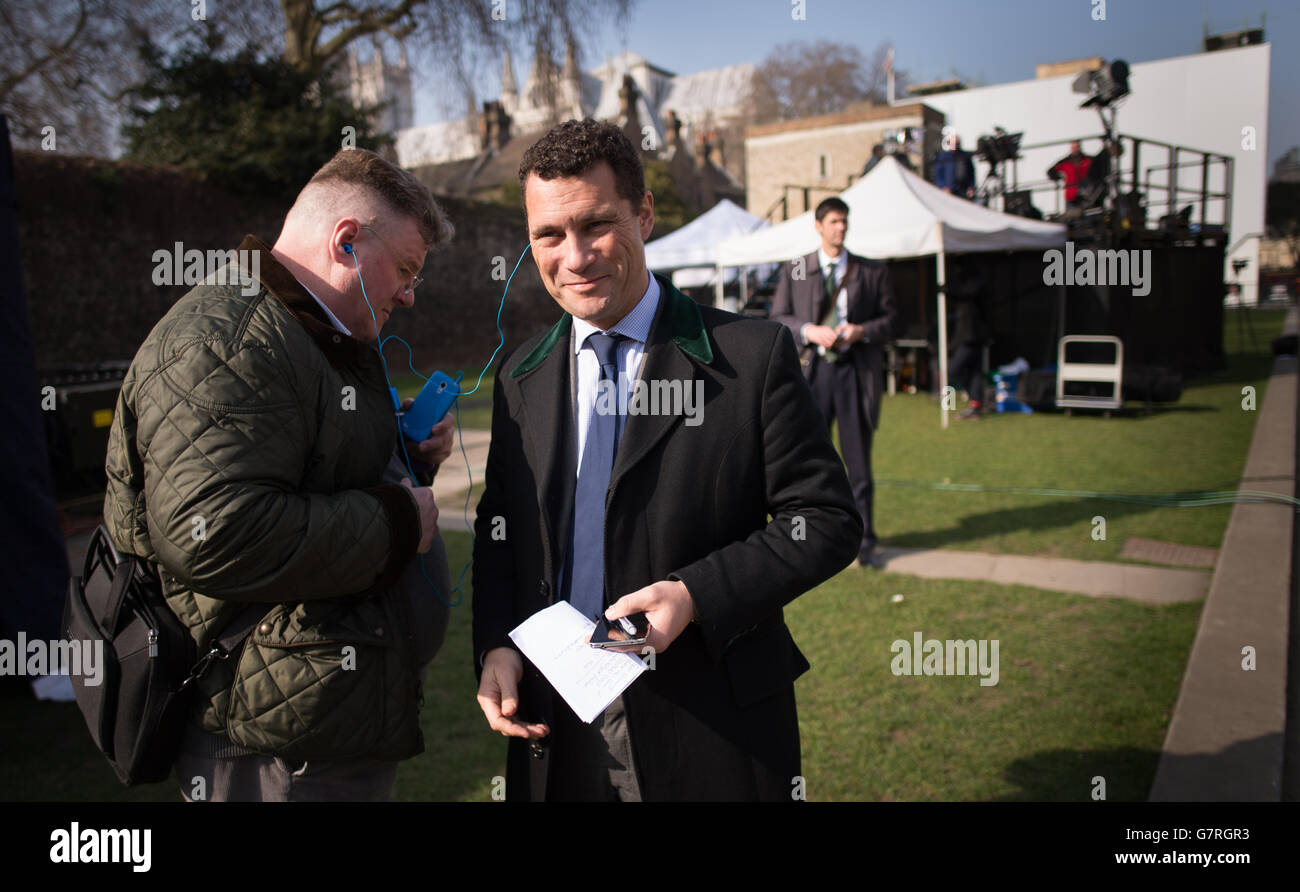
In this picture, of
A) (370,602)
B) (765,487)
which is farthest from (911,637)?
(370,602)

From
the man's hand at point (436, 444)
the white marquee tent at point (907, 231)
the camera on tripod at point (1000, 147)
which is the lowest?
the man's hand at point (436, 444)

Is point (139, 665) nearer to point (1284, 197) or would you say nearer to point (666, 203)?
point (666, 203)

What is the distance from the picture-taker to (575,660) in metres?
1.65

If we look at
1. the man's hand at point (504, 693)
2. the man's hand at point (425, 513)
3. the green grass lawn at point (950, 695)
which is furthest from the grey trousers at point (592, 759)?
the green grass lawn at point (950, 695)

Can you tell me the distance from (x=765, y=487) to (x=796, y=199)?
43357 millimetres

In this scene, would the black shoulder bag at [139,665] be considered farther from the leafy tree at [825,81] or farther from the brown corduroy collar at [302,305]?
the leafy tree at [825,81]

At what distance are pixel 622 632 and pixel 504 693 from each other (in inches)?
14.8

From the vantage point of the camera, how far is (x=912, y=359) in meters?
16.1

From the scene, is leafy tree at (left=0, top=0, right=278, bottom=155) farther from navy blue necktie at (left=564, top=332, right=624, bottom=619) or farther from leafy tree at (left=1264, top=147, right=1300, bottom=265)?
leafy tree at (left=1264, top=147, right=1300, bottom=265)

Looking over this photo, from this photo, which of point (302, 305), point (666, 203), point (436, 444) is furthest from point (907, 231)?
point (666, 203)

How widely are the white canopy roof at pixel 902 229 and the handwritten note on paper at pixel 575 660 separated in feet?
37.0

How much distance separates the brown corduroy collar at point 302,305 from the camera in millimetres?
1783

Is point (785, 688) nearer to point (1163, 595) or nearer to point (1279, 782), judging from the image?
point (1279, 782)

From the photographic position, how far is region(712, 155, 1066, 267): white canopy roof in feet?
40.0
